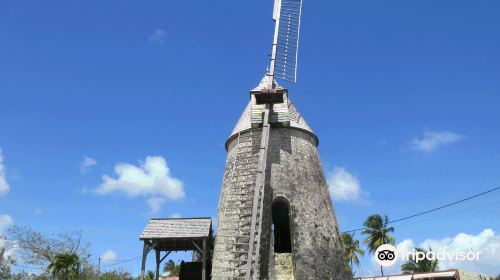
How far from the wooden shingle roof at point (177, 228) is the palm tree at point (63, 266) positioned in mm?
9065

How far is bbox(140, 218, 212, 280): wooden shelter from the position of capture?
16.1 metres

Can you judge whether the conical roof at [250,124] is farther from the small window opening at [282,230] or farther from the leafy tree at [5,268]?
the leafy tree at [5,268]

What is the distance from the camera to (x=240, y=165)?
15.6 m

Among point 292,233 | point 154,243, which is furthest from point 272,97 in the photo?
point 154,243

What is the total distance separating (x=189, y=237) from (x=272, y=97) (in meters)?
6.57

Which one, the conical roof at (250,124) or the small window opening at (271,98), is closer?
the small window opening at (271,98)

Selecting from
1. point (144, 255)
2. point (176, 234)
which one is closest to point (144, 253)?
point (144, 255)

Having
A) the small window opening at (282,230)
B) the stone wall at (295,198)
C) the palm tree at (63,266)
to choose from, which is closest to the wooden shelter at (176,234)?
the stone wall at (295,198)

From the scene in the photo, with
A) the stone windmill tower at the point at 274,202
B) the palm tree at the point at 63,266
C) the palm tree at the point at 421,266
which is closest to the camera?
the stone windmill tower at the point at 274,202

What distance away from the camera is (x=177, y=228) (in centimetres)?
1662

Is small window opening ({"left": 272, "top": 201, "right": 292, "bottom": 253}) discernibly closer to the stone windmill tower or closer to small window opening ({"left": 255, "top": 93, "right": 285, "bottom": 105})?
the stone windmill tower

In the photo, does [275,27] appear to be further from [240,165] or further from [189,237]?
[189,237]

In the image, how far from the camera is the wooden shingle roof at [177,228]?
16203 mm

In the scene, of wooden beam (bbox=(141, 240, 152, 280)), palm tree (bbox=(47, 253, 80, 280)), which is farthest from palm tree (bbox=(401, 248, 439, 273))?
palm tree (bbox=(47, 253, 80, 280))
